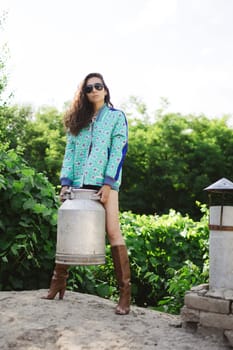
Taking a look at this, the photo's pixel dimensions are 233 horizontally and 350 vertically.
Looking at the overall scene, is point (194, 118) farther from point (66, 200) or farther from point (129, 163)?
point (66, 200)

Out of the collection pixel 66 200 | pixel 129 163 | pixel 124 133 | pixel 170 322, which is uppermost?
pixel 129 163

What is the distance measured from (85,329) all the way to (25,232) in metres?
1.69

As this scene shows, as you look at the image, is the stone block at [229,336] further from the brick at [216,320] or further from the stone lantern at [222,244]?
the stone lantern at [222,244]

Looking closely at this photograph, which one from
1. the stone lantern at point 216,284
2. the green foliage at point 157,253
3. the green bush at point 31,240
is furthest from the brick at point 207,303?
the green foliage at point 157,253

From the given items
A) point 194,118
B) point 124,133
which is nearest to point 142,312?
point 124,133

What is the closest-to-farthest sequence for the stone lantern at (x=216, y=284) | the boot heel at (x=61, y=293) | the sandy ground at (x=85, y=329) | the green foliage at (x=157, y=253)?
1. the sandy ground at (x=85, y=329)
2. the stone lantern at (x=216, y=284)
3. the boot heel at (x=61, y=293)
4. the green foliage at (x=157, y=253)

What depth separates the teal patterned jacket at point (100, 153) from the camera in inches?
167

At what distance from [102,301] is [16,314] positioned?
0.87m

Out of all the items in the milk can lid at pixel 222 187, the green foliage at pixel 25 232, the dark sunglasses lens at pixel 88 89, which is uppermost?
the dark sunglasses lens at pixel 88 89

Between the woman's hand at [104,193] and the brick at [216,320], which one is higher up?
the woman's hand at [104,193]

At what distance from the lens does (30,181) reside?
540 centimetres

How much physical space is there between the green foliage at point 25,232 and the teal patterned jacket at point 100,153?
3.11 ft

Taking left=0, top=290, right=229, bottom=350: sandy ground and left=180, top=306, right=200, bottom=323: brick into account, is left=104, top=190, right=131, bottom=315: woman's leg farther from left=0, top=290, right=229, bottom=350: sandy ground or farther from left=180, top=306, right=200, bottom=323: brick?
left=180, top=306, right=200, bottom=323: brick

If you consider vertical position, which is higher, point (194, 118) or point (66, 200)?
point (194, 118)
